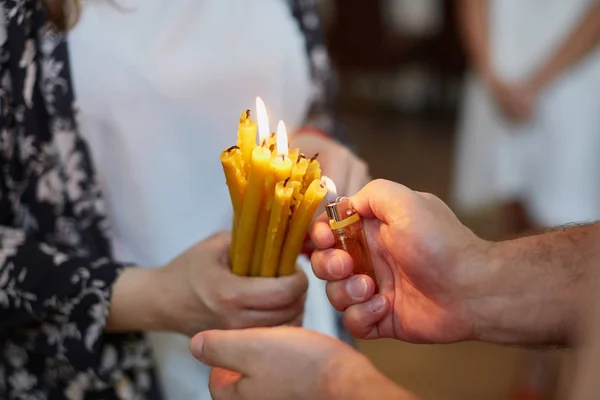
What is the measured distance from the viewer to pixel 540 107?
1652 mm

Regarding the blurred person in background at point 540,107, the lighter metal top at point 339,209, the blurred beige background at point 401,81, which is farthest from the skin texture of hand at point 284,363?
the blurred beige background at point 401,81

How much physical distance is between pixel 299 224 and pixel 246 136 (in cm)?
9

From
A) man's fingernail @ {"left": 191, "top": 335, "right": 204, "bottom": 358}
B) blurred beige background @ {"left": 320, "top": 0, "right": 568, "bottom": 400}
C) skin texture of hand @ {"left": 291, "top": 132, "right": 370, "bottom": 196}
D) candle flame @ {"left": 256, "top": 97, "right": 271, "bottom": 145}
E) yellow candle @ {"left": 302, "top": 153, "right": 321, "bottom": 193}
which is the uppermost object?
candle flame @ {"left": 256, "top": 97, "right": 271, "bottom": 145}

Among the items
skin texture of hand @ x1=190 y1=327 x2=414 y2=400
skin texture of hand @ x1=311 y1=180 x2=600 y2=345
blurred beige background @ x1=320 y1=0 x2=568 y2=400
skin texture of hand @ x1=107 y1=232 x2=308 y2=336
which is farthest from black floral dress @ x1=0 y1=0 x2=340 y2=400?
blurred beige background @ x1=320 y1=0 x2=568 y2=400

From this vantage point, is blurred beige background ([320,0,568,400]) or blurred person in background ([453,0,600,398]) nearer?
blurred person in background ([453,0,600,398])

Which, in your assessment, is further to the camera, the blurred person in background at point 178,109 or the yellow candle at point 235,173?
the blurred person in background at point 178,109

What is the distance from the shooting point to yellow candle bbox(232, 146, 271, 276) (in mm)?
554

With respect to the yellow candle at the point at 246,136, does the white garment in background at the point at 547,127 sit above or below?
below

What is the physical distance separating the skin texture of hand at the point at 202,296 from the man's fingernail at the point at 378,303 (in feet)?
0.21

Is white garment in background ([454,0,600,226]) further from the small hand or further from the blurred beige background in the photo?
the small hand

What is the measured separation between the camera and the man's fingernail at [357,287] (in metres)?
0.63

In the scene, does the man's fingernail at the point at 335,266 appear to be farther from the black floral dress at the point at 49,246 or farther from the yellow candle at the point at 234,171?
the black floral dress at the point at 49,246

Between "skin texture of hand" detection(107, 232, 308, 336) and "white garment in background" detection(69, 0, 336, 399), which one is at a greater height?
"white garment in background" detection(69, 0, 336, 399)

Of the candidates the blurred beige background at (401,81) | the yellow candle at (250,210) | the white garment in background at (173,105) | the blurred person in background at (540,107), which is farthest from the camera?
the blurred beige background at (401,81)
